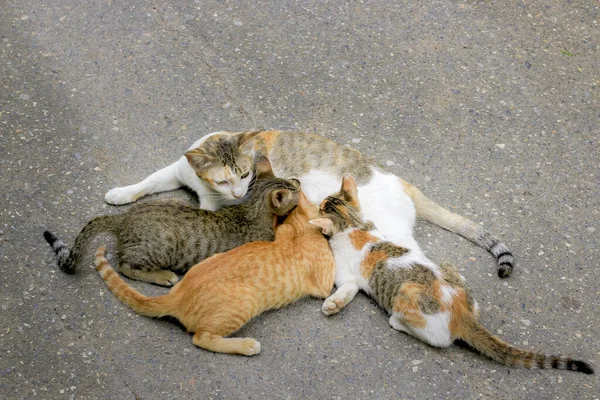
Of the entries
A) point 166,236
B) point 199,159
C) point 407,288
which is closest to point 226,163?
point 199,159

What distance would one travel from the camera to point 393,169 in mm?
4887

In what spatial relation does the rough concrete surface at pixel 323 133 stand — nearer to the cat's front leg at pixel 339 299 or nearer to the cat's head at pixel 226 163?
the cat's front leg at pixel 339 299

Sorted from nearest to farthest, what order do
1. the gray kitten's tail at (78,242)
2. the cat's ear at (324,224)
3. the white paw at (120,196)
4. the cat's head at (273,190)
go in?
the gray kitten's tail at (78,242) < the cat's ear at (324,224) < the cat's head at (273,190) < the white paw at (120,196)

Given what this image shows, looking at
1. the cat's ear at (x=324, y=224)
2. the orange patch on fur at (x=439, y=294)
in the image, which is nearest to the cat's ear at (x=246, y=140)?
the cat's ear at (x=324, y=224)

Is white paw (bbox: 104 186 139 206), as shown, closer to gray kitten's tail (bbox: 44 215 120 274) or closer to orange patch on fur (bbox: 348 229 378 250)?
gray kitten's tail (bbox: 44 215 120 274)

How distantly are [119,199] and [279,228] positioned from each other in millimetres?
1073

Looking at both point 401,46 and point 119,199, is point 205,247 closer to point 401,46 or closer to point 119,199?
point 119,199

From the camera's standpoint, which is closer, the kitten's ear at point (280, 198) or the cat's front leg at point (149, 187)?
the kitten's ear at point (280, 198)

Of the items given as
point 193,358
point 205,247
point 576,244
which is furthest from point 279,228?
point 576,244

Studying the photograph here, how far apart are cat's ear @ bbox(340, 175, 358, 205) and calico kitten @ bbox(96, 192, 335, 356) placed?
0.45 m

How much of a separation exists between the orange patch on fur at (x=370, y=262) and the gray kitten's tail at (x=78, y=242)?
4.81 ft

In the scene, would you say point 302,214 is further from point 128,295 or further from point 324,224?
point 128,295

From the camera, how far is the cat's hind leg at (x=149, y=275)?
3.90 metres

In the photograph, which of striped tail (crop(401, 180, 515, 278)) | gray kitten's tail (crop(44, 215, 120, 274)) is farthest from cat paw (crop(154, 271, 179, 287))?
striped tail (crop(401, 180, 515, 278))
